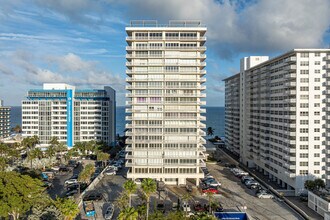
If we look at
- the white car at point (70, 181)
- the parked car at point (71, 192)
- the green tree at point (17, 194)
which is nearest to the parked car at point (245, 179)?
the parked car at point (71, 192)

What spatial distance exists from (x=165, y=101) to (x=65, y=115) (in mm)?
→ 71271

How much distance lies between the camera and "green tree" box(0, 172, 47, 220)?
161 ft

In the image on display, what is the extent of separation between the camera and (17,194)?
50.9 metres

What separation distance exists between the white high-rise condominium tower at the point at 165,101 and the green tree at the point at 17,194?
29.2 meters

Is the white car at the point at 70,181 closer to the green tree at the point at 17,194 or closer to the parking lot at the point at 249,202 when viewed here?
the green tree at the point at 17,194

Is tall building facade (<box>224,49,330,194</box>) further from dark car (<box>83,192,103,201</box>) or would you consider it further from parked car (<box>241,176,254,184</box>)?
dark car (<box>83,192,103,201</box>)

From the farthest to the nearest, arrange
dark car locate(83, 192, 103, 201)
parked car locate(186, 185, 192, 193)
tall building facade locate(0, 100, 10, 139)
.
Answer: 1. tall building facade locate(0, 100, 10, 139)
2. parked car locate(186, 185, 192, 193)
3. dark car locate(83, 192, 103, 201)

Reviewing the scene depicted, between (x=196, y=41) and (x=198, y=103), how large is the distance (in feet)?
54.2

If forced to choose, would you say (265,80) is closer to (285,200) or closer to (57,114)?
(285,200)

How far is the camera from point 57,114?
13438cm

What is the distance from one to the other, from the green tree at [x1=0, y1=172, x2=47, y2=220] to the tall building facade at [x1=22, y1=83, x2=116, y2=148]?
80.1m

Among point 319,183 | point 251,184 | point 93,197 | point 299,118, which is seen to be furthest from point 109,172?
point 319,183

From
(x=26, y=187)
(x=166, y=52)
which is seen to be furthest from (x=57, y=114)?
(x=26, y=187)

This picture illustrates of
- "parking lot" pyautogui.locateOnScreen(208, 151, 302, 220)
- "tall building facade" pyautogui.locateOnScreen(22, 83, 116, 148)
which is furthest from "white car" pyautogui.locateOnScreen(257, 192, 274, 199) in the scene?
"tall building facade" pyautogui.locateOnScreen(22, 83, 116, 148)
